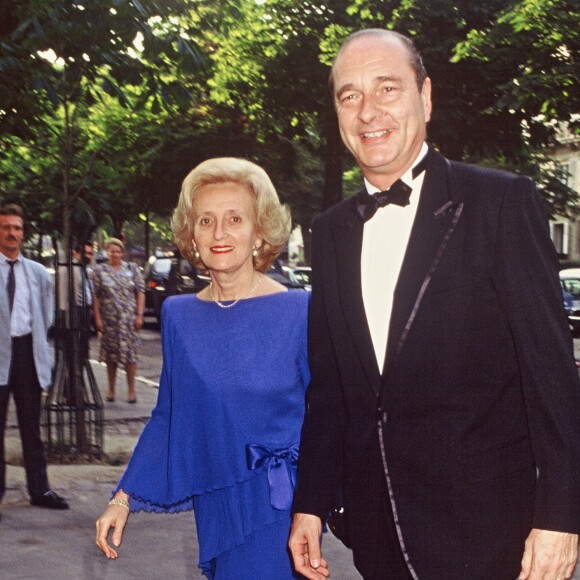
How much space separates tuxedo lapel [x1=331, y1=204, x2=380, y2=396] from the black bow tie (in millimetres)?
35

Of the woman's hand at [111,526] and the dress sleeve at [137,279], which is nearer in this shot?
the woman's hand at [111,526]

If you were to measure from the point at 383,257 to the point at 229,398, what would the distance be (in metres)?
0.79

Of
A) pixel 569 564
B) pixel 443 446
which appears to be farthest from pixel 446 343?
pixel 569 564

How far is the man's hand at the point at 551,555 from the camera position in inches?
94.8

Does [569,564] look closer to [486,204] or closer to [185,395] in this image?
[486,204]

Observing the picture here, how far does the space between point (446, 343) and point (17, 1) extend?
21.4 feet

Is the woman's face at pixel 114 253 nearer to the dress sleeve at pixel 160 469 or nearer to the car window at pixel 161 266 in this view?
the dress sleeve at pixel 160 469

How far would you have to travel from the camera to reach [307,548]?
287 centimetres

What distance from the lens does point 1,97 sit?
7883mm

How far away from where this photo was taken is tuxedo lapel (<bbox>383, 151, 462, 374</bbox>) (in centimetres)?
260

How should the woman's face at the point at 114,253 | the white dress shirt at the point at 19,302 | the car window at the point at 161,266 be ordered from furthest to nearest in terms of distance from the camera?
the car window at the point at 161,266
the woman's face at the point at 114,253
the white dress shirt at the point at 19,302

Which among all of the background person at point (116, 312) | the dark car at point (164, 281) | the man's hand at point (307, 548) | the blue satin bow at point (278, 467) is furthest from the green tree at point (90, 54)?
the dark car at point (164, 281)

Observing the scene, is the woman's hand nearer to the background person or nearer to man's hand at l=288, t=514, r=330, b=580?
man's hand at l=288, t=514, r=330, b=580

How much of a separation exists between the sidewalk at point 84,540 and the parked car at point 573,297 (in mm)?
20861
